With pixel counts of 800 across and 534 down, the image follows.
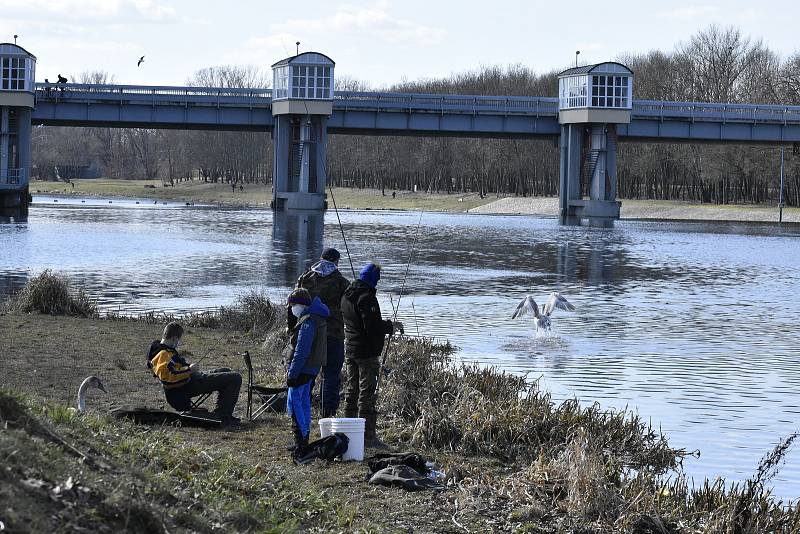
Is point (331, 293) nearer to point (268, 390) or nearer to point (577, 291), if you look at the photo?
point (268, 390)

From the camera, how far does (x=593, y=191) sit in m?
97.9

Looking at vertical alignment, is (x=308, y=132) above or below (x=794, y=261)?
above

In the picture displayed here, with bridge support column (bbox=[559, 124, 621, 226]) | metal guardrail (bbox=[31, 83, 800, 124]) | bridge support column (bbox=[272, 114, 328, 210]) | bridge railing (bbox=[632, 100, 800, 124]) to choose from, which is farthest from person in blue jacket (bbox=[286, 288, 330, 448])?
bridge railing (bbox=[632, 100, 800, 124])

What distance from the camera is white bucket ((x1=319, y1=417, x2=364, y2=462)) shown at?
12.3 metres

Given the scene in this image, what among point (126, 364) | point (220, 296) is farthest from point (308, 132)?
point (126, 364)

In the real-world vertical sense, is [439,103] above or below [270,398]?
above

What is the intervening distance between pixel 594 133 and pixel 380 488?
295 ft

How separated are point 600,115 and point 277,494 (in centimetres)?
8880

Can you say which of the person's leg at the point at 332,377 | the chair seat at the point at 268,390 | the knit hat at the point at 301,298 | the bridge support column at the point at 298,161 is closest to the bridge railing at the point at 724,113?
the bridge support column at the point at 298,161

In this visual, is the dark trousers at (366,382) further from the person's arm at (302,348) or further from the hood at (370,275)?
the person's arm at (302,348)

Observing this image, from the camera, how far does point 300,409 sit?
40.2ft

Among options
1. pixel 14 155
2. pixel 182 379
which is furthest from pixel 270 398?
pixel 14 155

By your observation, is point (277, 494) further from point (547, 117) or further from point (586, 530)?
point (547, 117)

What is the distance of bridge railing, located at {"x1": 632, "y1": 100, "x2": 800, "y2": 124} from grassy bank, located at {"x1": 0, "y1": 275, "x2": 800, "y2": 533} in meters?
82.5
